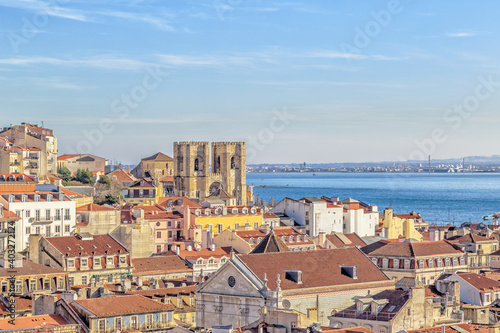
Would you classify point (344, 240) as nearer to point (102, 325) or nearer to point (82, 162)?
point (102, 325)

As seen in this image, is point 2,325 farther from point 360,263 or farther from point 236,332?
point 360,263

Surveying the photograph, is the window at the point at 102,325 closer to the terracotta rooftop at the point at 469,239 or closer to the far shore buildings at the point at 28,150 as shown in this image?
the terracotta rooftop at the point at 469,239

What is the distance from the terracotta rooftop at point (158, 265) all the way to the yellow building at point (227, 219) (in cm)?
1596

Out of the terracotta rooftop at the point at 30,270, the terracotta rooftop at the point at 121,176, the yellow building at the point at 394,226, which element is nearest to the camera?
the terracotta rooftop at the point at 30,270

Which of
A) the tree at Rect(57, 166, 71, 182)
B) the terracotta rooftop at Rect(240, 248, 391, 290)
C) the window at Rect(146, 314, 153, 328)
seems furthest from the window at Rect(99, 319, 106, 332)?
the tree at Rect(57, 166, 71, 182)

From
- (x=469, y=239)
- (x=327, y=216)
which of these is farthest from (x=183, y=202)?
(x=469, y=239)

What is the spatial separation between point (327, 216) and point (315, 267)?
40.3 metres

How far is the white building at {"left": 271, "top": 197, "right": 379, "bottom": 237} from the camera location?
83.8 meters

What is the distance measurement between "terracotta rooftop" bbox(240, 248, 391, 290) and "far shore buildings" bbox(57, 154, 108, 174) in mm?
76962

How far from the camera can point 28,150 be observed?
10112 centimetres

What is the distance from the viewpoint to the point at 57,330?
35188 millimetres

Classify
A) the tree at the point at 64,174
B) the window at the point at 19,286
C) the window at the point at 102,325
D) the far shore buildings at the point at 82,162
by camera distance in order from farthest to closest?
the far shore buildings at the point at 82,162 < the tree at the point at 64,174 < the window at the point at 19,286 < the window at the point at 102,325

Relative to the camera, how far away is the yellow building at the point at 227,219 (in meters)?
80.7

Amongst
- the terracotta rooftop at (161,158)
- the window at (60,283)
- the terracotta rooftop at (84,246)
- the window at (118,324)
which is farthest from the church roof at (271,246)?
the terracotta rooftop at (161,158)
